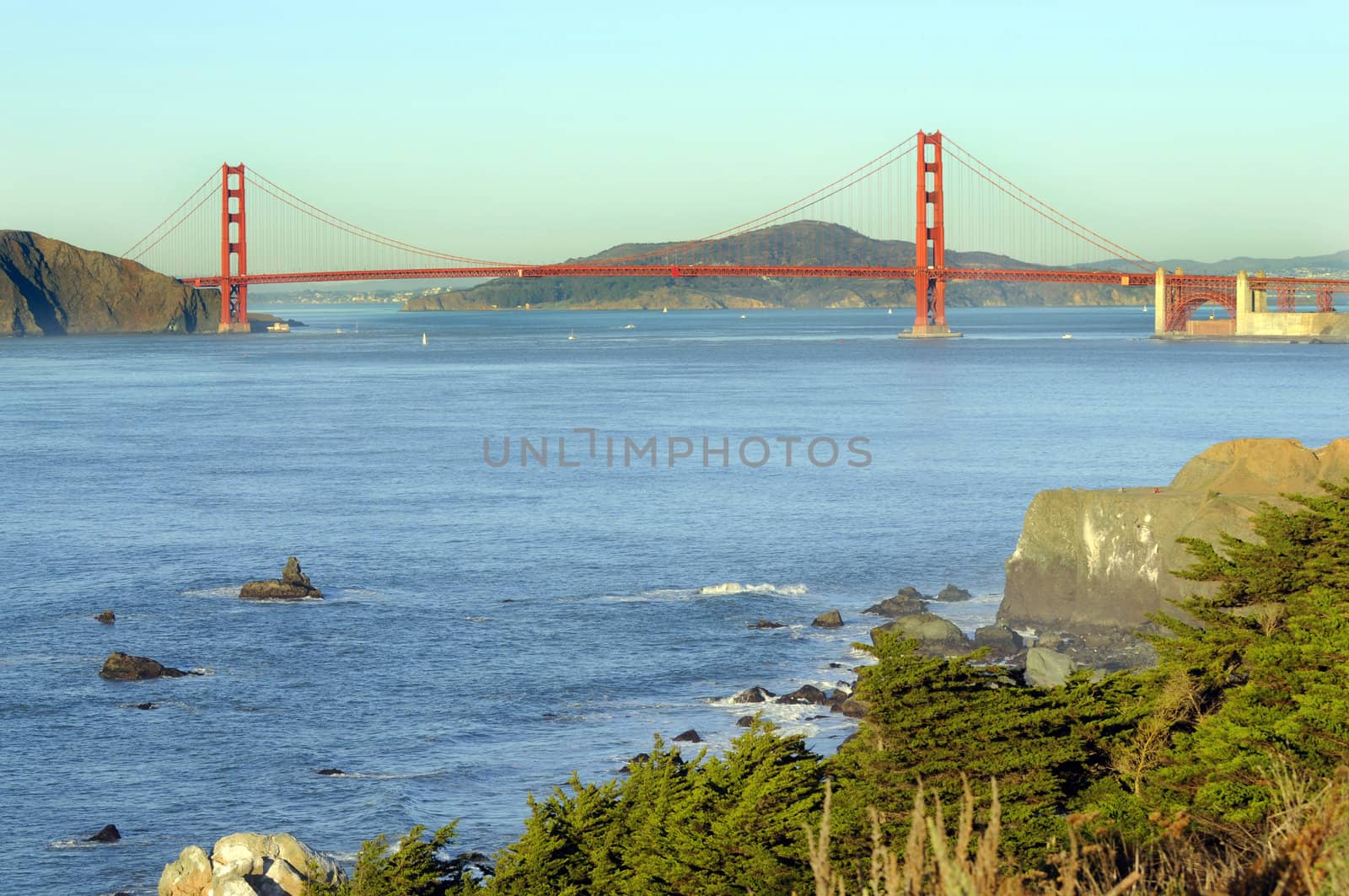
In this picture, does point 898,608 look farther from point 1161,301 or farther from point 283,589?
point 1161,301

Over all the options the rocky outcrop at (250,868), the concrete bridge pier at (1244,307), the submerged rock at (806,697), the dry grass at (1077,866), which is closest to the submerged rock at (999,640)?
the submerged rock at (806,697)

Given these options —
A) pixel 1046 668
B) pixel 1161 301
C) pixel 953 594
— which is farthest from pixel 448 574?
pixel 1161 301

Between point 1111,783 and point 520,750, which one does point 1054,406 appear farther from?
point 1111,783

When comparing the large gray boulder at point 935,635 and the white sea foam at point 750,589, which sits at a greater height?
the large gray boulder at point 935,635

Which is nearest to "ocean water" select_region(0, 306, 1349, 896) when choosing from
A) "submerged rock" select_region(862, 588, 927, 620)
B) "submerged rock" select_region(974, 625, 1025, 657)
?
"submerged rock" select_region(862, 588, 927, 620)

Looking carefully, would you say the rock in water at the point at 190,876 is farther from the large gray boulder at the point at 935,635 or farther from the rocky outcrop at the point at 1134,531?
the rocky outcrop at the point at 1134,531
